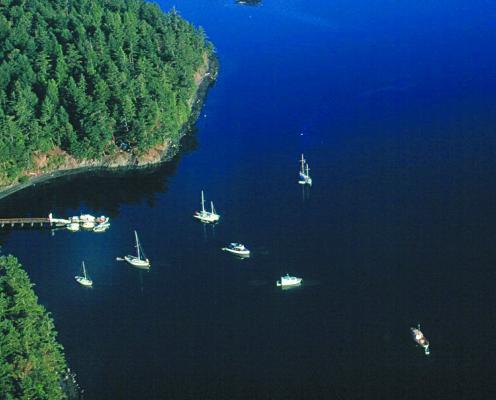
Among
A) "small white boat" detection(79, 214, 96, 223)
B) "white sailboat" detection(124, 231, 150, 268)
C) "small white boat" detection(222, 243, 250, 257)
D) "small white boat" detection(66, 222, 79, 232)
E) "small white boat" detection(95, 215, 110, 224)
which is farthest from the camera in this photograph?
"small white boat" detection(79, 214, 96, 223)

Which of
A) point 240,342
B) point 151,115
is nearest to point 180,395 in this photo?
point 240,342

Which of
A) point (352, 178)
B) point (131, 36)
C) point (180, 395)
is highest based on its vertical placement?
point (131, 36)

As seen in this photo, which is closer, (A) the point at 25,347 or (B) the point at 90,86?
(A) the point at 25,347

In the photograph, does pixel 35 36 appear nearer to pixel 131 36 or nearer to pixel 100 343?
pixel 131 36

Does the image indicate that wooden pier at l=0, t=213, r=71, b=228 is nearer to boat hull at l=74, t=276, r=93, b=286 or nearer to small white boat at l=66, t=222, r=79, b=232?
small white boat at l=66, t=222, r=79, b=232

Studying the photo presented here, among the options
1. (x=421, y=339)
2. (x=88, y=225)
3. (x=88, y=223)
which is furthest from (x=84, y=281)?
(x=421, y=339)

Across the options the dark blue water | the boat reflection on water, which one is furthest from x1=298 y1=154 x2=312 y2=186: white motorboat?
the boat reflection on water

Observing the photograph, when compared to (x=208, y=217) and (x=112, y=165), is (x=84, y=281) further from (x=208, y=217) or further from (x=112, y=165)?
(x=112, y=165)
